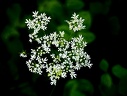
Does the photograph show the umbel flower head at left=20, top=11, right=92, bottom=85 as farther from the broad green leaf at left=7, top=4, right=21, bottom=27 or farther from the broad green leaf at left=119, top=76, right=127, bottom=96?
the broad green leaf at left=7, top=4, right=21, bottom=27

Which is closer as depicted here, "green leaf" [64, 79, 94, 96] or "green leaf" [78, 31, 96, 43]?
"green leaf" [64, 79, 94, 96]

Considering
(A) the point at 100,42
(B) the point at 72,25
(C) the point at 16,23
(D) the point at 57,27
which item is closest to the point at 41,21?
(B) the point at 72,25

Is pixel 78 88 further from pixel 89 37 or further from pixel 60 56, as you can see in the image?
pixel 60 56
